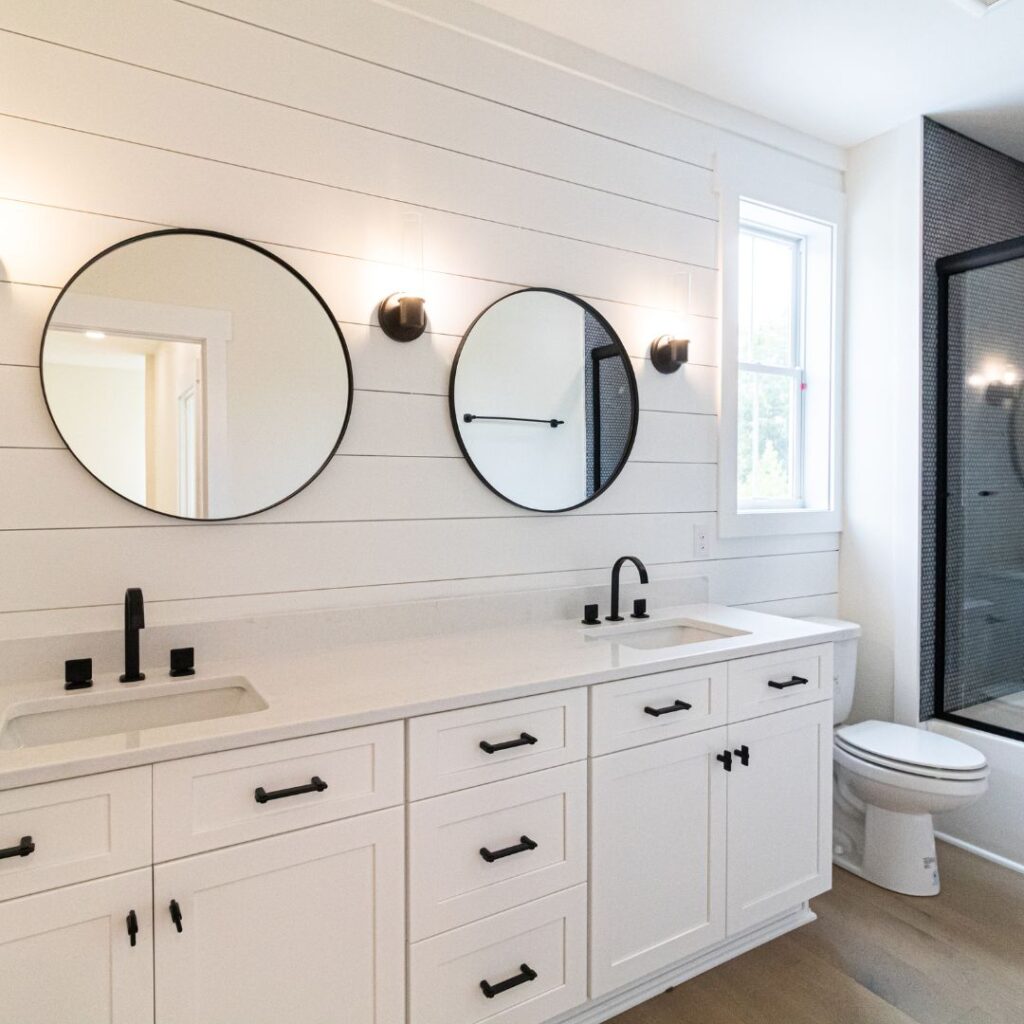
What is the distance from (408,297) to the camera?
6.48ft

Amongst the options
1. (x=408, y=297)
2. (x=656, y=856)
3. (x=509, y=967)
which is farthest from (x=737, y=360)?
(x=509, y=967)

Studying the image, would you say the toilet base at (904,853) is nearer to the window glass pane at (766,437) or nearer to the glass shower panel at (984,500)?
the glass shower panel at (984,500)

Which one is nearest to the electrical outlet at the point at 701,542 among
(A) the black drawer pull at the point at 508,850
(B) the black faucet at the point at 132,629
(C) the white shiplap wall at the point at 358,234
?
(C) the white shiplap wall at the point at 358,234

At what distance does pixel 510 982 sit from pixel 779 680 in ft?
3.38

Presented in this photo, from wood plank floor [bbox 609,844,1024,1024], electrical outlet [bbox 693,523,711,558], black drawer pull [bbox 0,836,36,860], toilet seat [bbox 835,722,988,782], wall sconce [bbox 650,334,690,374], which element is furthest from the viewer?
electrical outlet [bbox 693,523,711,558]

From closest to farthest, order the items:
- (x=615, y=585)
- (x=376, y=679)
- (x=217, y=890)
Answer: (x=217, y=890)
(x=376, y=679)
(x=615, y=585)

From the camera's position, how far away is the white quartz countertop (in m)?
1.24

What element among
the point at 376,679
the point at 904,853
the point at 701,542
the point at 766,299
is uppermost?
the point at 766,299

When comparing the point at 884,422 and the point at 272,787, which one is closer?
the point at 272,787

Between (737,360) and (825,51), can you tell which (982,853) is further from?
(825,51)

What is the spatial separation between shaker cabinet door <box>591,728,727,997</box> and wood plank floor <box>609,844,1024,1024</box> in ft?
0.47

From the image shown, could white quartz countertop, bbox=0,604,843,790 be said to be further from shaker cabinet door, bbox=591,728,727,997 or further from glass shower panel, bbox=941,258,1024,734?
glass shower panel, bbox=941,258,1024,734

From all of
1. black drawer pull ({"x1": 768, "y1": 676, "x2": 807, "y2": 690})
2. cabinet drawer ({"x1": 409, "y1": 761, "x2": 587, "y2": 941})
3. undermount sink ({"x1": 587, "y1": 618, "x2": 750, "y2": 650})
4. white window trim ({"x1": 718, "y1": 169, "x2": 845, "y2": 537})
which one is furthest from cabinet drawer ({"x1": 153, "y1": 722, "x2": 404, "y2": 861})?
white window trim ({"x1": 718, "y1": 169, "x2": 845, "y2": 537})

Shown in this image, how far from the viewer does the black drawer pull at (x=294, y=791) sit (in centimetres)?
131
